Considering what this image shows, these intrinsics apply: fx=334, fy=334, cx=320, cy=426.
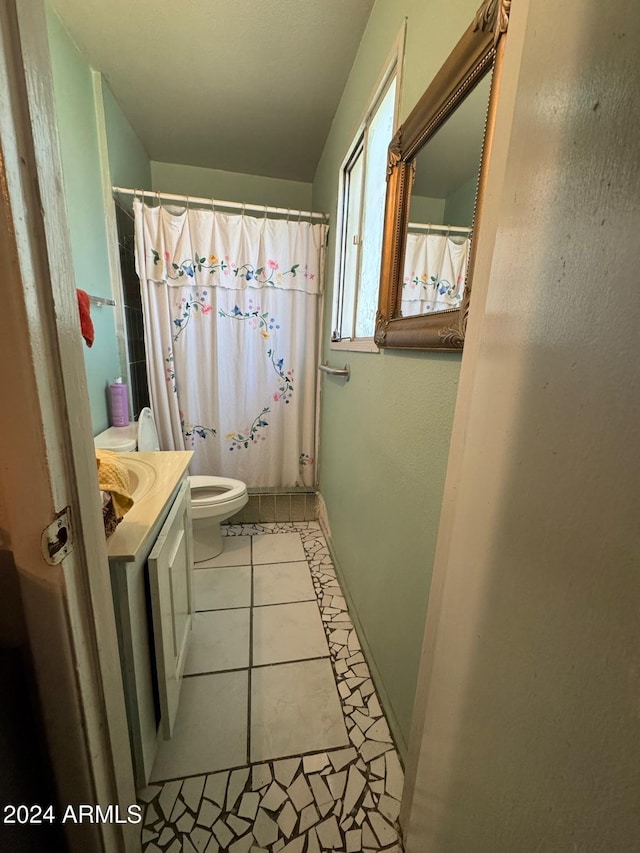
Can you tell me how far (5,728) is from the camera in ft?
1.44

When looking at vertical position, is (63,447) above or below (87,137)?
below

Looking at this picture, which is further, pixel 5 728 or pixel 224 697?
pixel 224 697

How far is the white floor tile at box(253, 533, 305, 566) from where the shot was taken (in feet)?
6.59

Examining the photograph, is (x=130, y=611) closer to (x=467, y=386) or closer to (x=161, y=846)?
(x=161, y=846)

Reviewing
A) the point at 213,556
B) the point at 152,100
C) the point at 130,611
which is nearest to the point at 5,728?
the point at 130,611

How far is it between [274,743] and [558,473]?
1.28 m

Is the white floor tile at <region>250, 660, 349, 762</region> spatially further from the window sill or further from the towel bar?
the towel bar

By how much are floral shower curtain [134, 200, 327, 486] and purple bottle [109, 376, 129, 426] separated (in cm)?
31

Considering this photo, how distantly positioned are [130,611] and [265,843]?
2.39 ft

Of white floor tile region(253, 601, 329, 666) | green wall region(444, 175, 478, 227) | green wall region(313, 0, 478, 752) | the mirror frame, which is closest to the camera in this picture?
the mirror frame

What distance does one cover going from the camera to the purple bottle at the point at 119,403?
5.73ft

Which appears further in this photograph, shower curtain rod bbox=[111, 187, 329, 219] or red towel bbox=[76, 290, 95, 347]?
shower curtain rod bbox=[111, 187, 329, 219]

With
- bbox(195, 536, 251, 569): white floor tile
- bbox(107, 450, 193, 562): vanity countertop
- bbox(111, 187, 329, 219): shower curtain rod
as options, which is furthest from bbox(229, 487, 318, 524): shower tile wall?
bbox(111, 187, 329, 219): shower curtain rod

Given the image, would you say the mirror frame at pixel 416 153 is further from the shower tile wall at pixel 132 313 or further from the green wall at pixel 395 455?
the shower tile wall at pixel 132 313
